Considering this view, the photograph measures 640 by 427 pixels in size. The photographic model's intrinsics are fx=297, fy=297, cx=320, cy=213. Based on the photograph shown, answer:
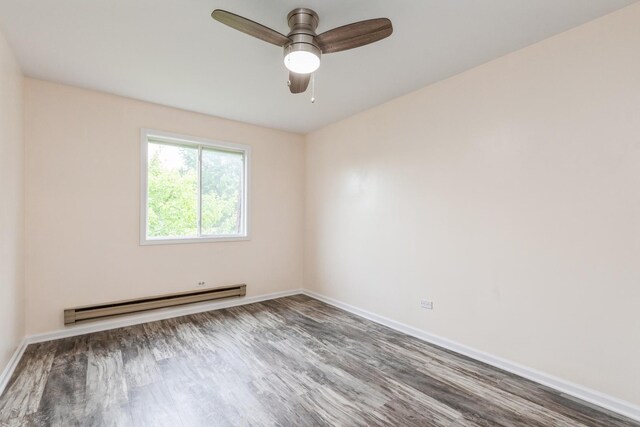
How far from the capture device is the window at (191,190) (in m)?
3.70

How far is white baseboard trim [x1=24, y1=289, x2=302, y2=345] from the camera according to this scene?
3.08 m

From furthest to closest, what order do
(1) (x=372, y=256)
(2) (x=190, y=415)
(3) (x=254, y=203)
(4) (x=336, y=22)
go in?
(3) (x=254, y=203)
(1) (x=372, y=256)
(4) (x=336, y=22)
(2) (x=190, y=415)

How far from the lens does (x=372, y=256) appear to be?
3.72 m

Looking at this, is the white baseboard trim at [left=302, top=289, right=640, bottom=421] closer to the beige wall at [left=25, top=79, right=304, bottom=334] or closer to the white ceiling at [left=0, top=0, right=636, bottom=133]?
the beige wall at [left=25, top=79, right=304, bottom=334]

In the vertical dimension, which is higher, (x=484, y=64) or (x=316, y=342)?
(x=484, y=64)

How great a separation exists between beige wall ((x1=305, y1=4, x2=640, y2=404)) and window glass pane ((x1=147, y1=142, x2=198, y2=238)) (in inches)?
94.0

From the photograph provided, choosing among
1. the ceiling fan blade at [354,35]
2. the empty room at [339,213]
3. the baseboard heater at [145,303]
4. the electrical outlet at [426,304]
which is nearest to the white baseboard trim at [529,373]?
the empty room at [339,213]

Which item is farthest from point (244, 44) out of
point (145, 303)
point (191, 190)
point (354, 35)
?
point (145, 303)

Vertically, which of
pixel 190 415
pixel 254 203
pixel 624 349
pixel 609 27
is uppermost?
pixel 609 27

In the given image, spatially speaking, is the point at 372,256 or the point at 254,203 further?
the point at 254,203

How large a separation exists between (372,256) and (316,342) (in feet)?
4.09

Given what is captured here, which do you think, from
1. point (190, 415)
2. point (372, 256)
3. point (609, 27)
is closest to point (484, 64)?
point (609, 27)

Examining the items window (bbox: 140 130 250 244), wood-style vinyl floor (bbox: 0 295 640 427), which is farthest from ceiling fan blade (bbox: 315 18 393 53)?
window (bbox: 140 130 250 244)

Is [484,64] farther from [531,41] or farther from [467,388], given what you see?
[467,388]
